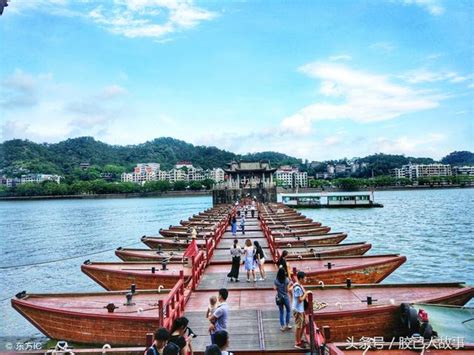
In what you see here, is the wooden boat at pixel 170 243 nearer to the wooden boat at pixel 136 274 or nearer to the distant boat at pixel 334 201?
the wooden boat at pixel 136 274

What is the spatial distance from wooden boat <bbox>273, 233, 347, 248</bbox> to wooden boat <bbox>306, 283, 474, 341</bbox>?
1024 centimetres

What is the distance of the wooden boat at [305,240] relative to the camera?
89.2ft

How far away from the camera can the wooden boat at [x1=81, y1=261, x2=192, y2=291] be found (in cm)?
1892

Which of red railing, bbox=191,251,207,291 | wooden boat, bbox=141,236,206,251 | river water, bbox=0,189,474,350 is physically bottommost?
river water, bbox=0,189,474,350

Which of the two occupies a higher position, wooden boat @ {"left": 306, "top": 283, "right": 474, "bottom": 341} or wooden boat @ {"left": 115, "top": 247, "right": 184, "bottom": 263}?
wooden boat @ {"left": 115, "top": 247, "right": 184, "bottom": 263}

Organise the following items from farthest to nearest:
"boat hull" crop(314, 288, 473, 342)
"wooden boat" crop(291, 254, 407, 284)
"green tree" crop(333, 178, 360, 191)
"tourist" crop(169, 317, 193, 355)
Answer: "green tree" crop(333, 178, 360, 191) < "wooden boat" crop(291, 254, 407, 284) < "boat hull" crop(314, 288, 473, 342) < "tourist" crop(169, 317, 193, 355)

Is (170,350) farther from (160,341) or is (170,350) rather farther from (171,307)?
(171,307)

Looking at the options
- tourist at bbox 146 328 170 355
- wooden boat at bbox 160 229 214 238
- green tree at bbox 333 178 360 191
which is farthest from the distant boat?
tourist at bbox 146 328 170 355

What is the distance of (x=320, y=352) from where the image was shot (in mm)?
9320

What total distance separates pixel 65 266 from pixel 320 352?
3707 centimetres

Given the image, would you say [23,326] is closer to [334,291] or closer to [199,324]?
[199,324]

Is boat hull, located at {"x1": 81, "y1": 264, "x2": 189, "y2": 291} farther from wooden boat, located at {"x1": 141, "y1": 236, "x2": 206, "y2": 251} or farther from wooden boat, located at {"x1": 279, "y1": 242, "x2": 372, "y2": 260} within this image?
wooden boat, located at {"x1": 279, "y1": 242, "x2": 372, "y2": 260}

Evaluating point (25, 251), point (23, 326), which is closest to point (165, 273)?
point (23, 326)

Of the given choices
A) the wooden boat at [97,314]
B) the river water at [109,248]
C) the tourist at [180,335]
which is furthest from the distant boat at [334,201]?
the tourist at [180,335]
